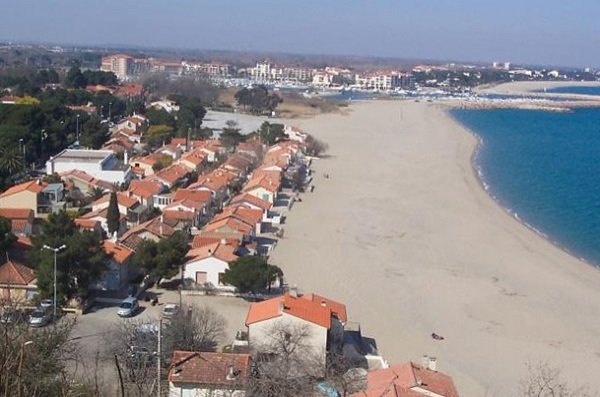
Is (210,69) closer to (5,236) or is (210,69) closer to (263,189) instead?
(263,189)

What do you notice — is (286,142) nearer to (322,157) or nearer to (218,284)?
(322,157)

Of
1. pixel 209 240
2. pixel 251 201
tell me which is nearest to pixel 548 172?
pixel 251 201

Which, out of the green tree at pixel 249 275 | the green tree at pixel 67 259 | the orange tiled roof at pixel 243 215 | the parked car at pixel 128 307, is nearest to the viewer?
the green tree at pixel 67 259

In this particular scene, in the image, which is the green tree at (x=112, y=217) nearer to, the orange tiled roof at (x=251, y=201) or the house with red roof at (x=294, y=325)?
the orange tiled roof at (x=251, y=201)

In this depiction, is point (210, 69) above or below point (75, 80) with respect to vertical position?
above

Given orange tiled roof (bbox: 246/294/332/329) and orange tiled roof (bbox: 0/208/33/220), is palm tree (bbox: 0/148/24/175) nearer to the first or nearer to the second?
orange tiled roof (bbox: 0/208/33/220)

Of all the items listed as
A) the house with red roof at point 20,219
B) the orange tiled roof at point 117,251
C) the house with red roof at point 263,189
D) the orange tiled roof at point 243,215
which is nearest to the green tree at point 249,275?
the orange tiled roof at point 117,251

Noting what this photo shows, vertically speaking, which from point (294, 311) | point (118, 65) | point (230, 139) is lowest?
point (294, 311)
